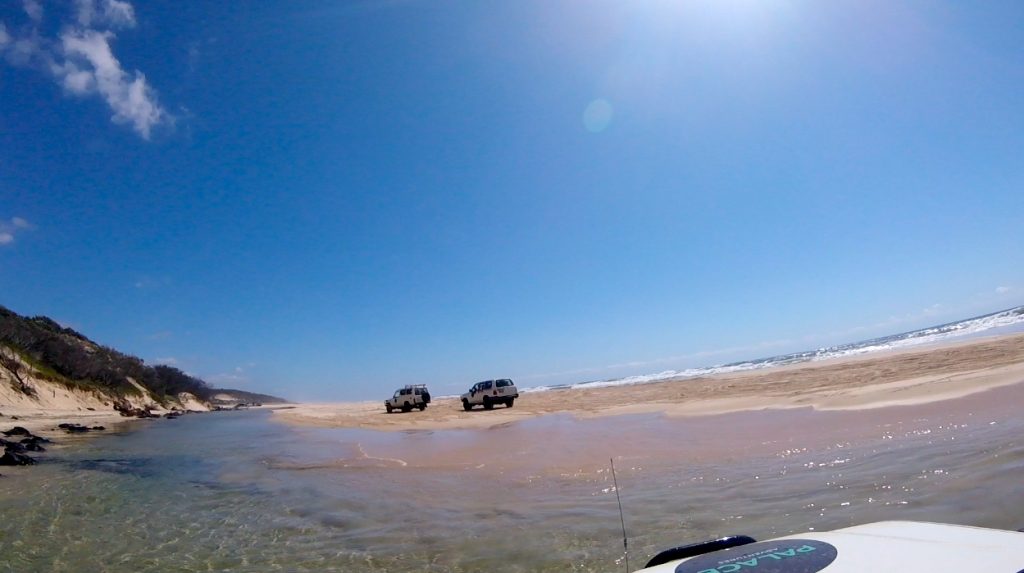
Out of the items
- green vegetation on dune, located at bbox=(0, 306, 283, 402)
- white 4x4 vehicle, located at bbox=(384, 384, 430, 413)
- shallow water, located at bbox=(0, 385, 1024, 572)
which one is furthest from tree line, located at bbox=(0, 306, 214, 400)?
shallow water, located at bbox=(0, 385, 1024, 572)

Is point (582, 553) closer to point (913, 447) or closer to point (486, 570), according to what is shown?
point (486, 570)

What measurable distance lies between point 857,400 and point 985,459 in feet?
32.5

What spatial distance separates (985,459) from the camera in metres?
8.30

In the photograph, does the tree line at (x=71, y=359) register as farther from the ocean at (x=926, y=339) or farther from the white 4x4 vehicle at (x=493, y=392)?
the ocean at (x=926, y=339)

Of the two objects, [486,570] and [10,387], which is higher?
[10,387]

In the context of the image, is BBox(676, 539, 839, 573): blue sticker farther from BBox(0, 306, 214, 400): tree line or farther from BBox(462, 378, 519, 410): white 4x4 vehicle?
BBox(0, 306, 214, 400): tree line

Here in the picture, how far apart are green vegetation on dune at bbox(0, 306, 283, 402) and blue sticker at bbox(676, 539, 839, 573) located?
194ft

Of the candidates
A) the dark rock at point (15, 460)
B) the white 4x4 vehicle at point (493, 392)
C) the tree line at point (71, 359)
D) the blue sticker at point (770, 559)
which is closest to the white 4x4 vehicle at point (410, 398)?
the white 4x4 vehicle at point (493, 392)

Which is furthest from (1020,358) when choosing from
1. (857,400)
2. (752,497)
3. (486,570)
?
(486,570)

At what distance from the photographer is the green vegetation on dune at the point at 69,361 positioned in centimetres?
5078

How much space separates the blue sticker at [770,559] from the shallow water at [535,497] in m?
3.30

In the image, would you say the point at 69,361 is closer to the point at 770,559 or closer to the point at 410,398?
the point at 410,398

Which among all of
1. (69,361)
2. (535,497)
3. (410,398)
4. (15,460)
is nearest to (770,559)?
(535,497)

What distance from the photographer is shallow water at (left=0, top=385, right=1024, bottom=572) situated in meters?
7.00
